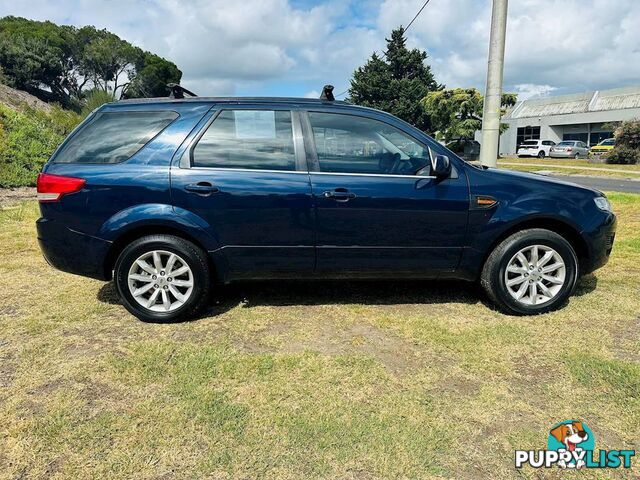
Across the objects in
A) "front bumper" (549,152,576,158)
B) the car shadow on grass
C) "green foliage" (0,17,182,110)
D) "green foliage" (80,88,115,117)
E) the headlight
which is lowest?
the car shadow on grass

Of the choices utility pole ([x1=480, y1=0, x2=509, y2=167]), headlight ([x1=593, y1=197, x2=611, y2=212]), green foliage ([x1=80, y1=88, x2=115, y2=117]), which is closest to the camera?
headlight ([x1=593, y1=197, x2=611, y2=212])

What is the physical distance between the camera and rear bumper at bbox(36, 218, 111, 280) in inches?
143

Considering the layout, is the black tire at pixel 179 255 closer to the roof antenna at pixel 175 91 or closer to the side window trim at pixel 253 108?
the side window trim at pixel 253 108

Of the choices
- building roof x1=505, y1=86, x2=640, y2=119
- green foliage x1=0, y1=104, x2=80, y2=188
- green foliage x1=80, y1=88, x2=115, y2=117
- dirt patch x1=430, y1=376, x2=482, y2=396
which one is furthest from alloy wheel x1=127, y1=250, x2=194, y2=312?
building roof x1=505, y1=86, x2=640, y2=119

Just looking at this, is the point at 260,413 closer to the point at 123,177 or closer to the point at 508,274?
the point at 123,177

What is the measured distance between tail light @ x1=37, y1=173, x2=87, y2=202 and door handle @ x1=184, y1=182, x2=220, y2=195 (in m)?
0.81

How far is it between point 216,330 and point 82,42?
59.6 meters

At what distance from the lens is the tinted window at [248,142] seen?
12.0 feet

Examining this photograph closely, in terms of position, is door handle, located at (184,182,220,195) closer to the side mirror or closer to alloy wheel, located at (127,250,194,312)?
alloy wheel, located at (127,250,194,312)

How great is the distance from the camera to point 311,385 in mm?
2824

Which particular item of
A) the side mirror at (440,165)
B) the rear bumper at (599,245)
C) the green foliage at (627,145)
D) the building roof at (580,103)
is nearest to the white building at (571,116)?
the building roof at (580,103)

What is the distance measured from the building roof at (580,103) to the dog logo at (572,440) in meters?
48.7

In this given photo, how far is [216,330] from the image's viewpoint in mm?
3625

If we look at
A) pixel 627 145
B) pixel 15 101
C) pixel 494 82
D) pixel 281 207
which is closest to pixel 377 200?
pixel 281 207
